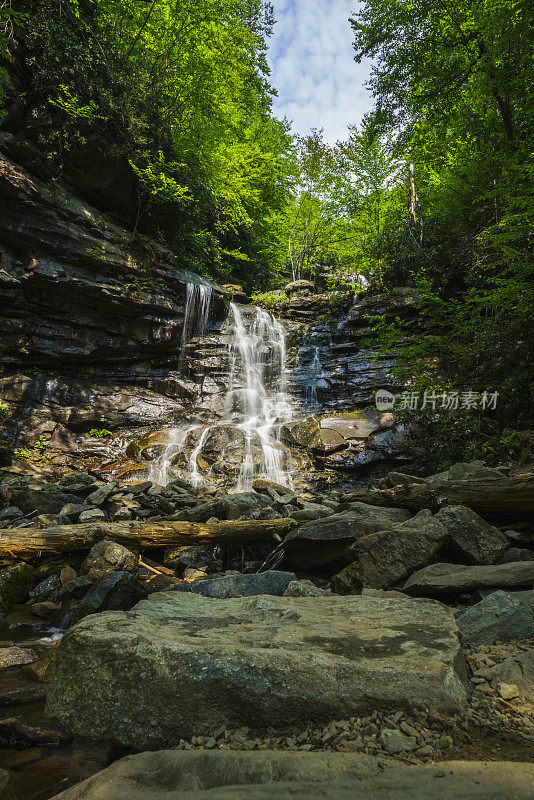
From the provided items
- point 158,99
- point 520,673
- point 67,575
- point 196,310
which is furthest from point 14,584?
point 158,99

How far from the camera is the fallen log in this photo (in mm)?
4660

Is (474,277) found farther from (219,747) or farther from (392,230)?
(219,747)

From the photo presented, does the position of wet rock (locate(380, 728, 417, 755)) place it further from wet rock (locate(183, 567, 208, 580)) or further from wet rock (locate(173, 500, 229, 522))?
wet rock (locate(173, 500, 229, 522))

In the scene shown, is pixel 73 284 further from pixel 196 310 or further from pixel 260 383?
pixel 260 383

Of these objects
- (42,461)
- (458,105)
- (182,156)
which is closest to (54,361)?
(42,461)

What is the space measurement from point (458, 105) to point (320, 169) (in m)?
15.9

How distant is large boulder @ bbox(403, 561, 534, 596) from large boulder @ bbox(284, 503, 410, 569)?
1.11 meters

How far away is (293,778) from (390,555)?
2559 millimetres

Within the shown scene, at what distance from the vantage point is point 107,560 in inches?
175

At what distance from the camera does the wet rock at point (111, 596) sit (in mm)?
3500

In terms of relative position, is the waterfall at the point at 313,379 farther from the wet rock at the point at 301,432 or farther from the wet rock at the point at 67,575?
the wet rock at the point at 67,575

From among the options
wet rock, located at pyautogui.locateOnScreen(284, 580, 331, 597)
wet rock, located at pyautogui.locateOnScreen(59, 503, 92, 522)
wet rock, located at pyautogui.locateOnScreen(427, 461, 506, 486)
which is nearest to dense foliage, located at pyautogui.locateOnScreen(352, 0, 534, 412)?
wet rock, located at pyautogui.locateOnScreen(427, 461, 506, 486)

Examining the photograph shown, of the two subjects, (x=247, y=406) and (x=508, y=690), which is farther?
(x=247, y=406)

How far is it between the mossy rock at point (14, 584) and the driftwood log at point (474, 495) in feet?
16.3
